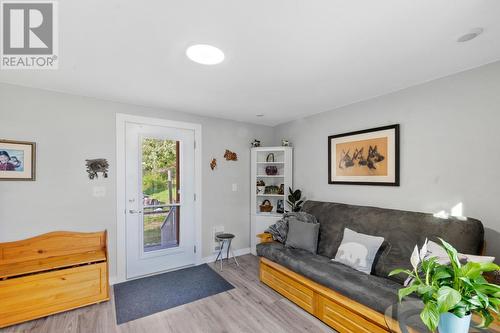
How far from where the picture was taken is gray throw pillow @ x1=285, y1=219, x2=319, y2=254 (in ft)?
9.51

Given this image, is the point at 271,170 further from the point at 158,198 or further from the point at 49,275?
the point at 49,275

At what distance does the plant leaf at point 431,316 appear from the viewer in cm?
93

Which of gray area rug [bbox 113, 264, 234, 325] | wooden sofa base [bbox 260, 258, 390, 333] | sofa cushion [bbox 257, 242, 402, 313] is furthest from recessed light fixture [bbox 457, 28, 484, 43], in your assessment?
gray area rug [bbox 113, 264, 234, 325]

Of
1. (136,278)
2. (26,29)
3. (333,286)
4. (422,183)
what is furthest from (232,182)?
(26,29)

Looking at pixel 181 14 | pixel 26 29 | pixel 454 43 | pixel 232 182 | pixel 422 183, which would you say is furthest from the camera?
pixel 232 182

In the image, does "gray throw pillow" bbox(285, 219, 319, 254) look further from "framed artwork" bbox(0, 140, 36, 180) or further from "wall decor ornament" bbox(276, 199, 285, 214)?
"framed artwork" bbox(0, 140, 36, 180)

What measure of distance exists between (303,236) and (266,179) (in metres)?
1.61

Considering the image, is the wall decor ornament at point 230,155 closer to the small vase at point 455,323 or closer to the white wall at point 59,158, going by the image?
the white wall at point 59,158

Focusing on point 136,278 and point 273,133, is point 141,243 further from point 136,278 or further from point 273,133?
point 273,133

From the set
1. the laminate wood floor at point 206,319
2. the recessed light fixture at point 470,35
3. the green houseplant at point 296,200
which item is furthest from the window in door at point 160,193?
the recessed light fixture at point 470,35

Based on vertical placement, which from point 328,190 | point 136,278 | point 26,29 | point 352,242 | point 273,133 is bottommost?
point 136,278

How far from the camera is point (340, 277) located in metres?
2.16

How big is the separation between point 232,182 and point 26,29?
2975mm

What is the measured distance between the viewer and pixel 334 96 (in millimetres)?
2891
